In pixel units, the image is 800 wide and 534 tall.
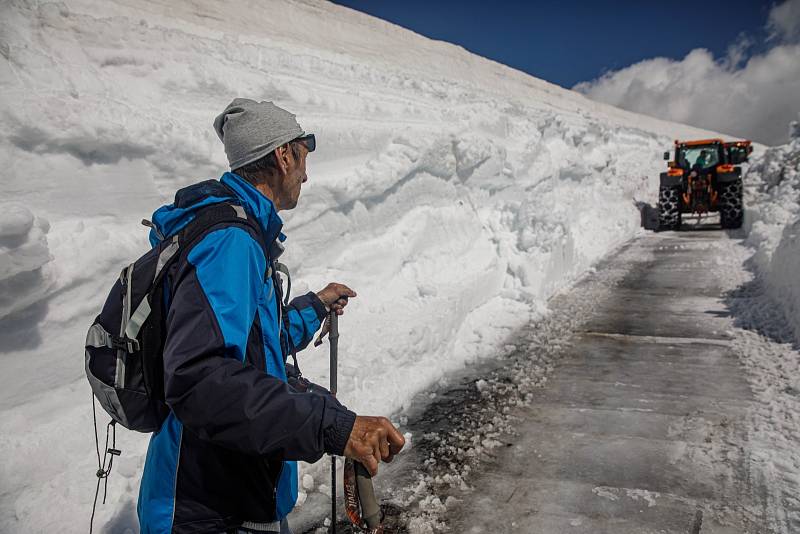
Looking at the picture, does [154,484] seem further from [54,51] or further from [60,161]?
[54,51]

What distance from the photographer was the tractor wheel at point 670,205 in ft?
45.8

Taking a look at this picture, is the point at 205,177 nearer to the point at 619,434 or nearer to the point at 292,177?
the point at 292,177

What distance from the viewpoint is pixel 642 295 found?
24.1 feet

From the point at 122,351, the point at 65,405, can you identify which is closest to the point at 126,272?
the point at 122,351

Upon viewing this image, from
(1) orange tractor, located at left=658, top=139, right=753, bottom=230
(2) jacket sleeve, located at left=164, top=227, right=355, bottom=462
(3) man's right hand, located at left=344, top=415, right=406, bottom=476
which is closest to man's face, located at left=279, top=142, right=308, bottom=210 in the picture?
(2) jacket sleeve, located at left=164, top=227, right=355, bottom=462

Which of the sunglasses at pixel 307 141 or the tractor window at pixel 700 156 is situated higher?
the tractor window at pixel 700 156

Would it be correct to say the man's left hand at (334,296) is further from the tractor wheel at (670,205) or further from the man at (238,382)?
the tractor wheel at (670,205)

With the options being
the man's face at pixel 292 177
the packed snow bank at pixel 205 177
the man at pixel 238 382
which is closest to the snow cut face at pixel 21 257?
the packed snow bank at pixel 205 177

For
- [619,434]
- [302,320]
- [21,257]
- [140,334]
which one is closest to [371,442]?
[140,334]

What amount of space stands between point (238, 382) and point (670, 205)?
596 inches

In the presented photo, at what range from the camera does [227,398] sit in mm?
1131

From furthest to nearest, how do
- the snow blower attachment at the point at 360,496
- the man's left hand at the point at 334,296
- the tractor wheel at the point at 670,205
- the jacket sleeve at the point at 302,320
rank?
the tractor wheel at the point at 670,205 → the man's left hand at the point at 334,296 → the jacket sleeve at the point at 302,320 → the snow blower attachment at the point at 360,496

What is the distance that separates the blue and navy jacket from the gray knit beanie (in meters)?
0.12

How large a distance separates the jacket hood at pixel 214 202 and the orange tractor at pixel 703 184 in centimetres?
1468
